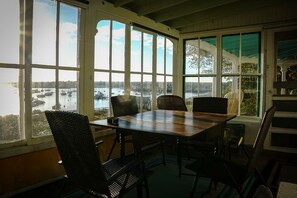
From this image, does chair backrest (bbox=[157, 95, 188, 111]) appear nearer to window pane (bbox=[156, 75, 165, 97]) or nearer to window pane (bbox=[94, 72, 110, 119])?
window pane (bbox=[156, 75, 165, 97])

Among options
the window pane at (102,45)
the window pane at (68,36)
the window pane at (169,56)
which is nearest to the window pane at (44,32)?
the window pane at (68,36)

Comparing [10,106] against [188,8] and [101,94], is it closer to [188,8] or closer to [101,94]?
[101,94]

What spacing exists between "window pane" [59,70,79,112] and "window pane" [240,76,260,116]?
3349 mm

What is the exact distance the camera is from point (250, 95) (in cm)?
466

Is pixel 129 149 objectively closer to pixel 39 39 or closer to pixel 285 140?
pixel 39 39

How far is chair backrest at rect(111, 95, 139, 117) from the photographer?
3.13 m

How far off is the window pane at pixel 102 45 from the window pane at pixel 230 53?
8.64 feet

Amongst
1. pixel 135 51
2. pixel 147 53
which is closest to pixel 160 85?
pixel 147 53

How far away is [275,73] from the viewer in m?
4.38

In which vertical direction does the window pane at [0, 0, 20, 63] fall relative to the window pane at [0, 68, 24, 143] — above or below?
above

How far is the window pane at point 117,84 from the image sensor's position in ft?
12.2

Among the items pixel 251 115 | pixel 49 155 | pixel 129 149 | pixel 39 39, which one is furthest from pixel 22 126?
pixel 251 115

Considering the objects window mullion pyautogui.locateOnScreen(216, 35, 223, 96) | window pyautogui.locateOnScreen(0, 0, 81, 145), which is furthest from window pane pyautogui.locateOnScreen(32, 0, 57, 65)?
window mullion pyautogui.locateOnScreen(216, 35, 223, 96)

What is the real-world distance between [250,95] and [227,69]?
720 mm
